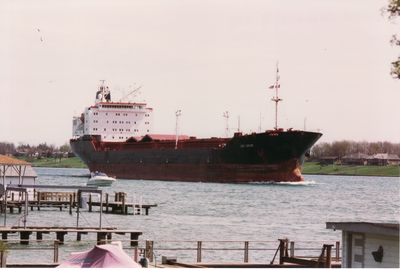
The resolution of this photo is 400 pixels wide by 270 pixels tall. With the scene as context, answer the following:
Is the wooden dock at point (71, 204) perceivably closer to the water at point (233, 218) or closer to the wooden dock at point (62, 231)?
the water at point (233, 218)

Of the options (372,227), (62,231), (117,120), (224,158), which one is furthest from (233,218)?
(117,120)

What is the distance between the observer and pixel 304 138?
96562 millimetres

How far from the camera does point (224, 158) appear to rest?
3942 inches

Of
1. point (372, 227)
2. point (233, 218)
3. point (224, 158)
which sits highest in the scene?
point (224, 158)

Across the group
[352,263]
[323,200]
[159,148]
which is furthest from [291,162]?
[352,263]

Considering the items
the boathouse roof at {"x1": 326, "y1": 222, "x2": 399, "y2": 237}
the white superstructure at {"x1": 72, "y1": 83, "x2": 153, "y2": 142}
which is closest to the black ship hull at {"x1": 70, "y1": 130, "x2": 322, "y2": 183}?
the white superstructure at {"x1": 72, "y1": 83, "x2": 153, "y2": 142}

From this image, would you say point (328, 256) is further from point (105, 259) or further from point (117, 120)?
point (117, 120)

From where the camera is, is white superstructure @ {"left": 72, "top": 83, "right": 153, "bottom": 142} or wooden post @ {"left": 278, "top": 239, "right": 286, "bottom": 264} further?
white superstructure @ {"left": 72, "top": 83, "right": 153, "bottom": 142}

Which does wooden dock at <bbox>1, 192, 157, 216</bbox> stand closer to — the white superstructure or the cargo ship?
the cargo ship

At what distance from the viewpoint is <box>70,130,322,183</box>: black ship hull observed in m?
96.4

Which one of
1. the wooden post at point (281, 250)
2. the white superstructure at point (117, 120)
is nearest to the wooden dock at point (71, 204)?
the wooden post at point (281, 250)

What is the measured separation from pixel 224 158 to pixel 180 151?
7.19 meters

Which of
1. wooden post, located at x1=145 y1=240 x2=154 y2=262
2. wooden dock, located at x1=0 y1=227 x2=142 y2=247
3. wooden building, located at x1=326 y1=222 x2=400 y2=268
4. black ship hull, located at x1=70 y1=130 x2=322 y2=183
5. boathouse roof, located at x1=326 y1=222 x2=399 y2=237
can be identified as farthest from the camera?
black ship hull, located at x1=70 y1=130 x2=322 y2=183

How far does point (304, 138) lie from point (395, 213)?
23.0 m
